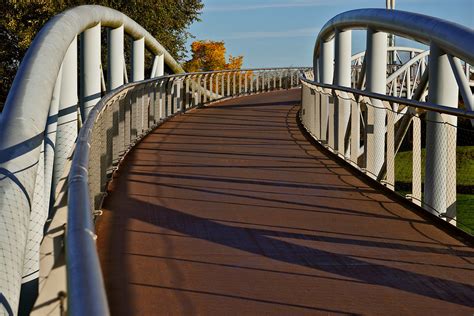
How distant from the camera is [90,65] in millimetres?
16672

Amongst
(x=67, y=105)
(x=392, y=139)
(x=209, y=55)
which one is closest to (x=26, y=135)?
(x=392, y=139)

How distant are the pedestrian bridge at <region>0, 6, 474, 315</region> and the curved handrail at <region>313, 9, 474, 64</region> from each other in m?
0.04

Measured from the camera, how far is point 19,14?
37688 mm

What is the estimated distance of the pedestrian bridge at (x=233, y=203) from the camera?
596 cm

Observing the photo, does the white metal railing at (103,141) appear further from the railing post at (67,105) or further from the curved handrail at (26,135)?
the railing post at (67,105)

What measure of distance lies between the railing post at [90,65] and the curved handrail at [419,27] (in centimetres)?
437

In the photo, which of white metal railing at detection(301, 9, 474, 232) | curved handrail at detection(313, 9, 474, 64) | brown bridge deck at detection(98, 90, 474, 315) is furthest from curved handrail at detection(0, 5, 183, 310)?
curved handrail at detection(313, 9, 474, 64)

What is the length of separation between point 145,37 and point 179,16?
22.6 meters

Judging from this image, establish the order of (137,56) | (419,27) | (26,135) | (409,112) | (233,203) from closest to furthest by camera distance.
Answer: (26,135)
(233,203)
(409,112)
(419,27)
(137,56)

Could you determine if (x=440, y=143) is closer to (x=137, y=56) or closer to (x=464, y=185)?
(x=137, y=56)

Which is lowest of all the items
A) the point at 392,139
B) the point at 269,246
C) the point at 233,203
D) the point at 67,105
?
the point at 269,246

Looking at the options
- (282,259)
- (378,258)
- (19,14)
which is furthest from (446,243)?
(19,14)

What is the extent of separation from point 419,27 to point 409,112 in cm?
210

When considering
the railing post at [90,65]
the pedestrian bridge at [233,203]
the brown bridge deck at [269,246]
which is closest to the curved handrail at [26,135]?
the pedestrian bridge at [233,203]
